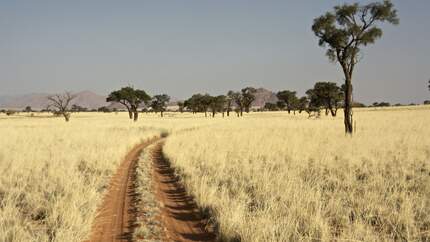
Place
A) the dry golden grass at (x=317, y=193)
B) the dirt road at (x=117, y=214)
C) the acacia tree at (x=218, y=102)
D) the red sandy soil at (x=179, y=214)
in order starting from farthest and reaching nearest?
the acacia tree at (x=218, y=102)
the red sandy soil at (x=179, y=214)
the dirt road at (x=117, y=214)
the dry golden grass at (x=317, y=193)

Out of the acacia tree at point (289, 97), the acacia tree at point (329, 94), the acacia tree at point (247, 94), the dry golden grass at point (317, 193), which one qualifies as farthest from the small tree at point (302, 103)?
the dry golden grass at point (317, 193)

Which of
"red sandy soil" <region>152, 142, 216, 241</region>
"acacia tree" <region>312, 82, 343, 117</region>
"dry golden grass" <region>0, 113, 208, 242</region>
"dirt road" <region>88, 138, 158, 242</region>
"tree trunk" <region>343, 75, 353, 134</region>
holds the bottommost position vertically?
"red sandy soil" <region>152, 142, 216, 241</region>

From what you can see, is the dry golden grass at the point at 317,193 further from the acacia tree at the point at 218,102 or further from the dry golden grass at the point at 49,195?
the acacia tree at the point at 218,102

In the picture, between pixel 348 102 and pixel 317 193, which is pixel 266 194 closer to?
pixel 317 193

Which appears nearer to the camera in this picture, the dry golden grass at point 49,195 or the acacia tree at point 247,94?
the dry golden grass at point 49,195

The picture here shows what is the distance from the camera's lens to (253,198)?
28.5 ft

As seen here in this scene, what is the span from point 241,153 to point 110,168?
609 cm

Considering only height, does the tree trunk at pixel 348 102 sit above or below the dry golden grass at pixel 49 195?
above

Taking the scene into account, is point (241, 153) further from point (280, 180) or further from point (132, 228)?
point (132, 228)

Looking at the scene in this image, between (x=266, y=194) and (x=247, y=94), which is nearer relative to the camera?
(x=266, y=194)

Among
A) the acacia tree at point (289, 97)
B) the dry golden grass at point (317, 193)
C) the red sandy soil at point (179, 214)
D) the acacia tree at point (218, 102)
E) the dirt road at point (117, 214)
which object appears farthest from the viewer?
the acacia tree at point (289, 97)

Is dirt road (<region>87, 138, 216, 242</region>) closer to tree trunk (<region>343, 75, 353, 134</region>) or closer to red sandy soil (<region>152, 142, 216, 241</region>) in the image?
red sandy soil (<region>152, 142, 216, 241</region>)

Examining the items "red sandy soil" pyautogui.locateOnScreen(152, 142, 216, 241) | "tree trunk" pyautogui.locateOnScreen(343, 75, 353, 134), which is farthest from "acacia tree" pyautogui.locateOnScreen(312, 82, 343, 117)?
"red sandy soil" pyautogui.locateOnScreen(152, 142, 216, 241)

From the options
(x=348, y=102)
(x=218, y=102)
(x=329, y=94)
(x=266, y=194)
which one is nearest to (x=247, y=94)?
(x=218, y=102)
